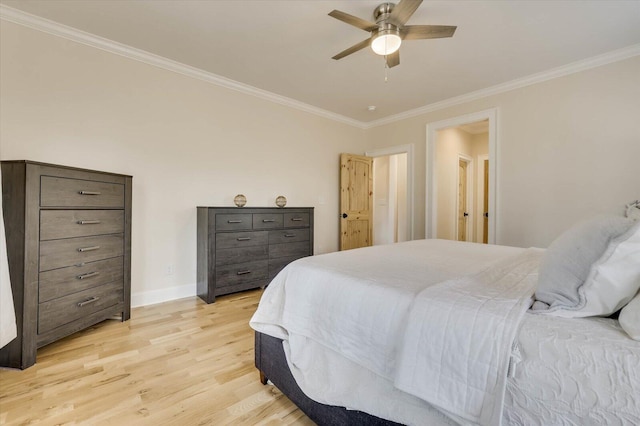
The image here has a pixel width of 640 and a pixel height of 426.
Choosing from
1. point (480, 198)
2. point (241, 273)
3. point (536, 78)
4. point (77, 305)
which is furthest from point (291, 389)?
point (480, 198)

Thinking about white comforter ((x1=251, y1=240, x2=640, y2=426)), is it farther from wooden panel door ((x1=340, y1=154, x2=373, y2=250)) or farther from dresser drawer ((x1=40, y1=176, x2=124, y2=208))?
wooden panel door ((x1=340, y1=154, x2=373, y2=250))

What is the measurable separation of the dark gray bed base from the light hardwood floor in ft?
0.45

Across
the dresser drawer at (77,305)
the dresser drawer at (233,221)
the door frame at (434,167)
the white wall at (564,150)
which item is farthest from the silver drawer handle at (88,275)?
the white wall at (564,150)

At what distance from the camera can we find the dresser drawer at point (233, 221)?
2.84 meters

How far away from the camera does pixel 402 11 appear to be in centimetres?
179

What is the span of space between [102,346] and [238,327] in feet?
3.03

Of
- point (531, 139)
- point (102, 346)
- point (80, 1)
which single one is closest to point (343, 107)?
point (531, 139)

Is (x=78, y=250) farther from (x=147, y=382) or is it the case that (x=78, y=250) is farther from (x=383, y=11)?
(x=383, y=11)

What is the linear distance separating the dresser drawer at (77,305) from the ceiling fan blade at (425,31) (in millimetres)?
3006

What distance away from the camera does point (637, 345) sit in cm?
61

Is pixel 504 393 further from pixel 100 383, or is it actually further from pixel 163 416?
pixel 100 383

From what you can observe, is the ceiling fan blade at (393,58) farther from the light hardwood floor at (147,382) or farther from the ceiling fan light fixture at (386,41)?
the light hardwood floor at (147,382)

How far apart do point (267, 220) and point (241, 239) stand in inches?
14.9

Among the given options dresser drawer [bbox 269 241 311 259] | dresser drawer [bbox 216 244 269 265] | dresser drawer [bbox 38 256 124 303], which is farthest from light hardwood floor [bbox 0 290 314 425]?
dresser drawer [bbox 269 241 311 259]
